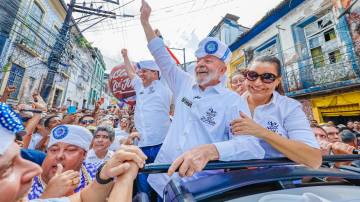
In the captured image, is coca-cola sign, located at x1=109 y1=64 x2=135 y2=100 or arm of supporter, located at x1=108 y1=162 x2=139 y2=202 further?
coca-cola sign, located at x1=109 y1=64 x2=135 y2=100

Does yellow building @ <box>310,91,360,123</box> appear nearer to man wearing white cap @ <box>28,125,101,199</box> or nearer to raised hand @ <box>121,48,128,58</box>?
raised hand @ <box>121,48,128,58</box>

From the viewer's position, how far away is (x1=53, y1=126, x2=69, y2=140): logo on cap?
7.18ft

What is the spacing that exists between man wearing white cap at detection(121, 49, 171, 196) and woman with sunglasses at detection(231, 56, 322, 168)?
1.31 m

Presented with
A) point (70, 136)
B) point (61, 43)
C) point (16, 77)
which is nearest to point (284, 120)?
point (70, 136)

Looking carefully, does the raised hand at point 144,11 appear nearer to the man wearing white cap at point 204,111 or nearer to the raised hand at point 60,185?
the man wearing white cap at point 204,111

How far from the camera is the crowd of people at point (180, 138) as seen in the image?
0.99m

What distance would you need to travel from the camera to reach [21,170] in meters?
0.87

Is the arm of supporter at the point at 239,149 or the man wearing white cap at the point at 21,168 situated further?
the arm of supporter at the point at 239,149

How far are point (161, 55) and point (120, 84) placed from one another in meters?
4.51

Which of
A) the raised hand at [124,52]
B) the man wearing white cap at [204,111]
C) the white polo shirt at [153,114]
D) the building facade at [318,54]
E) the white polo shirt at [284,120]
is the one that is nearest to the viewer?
the man wearing white cap at [204,111]

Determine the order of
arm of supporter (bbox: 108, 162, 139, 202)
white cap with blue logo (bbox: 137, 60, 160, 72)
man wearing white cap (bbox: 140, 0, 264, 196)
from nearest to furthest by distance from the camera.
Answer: arm of supporter (bbox: 108, 162, 139, 202) → man wearing white cap (bbox: 140, 0, 264, 196) → white cap with blue logo (bbox: 137, 60, 160, 72)

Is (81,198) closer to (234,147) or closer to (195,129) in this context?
(195,129)

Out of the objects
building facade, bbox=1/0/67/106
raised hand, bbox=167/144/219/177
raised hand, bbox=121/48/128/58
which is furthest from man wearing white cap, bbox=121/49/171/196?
building facade, bbox=1/0/67/106

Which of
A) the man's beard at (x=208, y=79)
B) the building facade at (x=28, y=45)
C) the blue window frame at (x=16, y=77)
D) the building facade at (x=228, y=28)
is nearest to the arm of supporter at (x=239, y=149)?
the man's beard at (x=208, y=79)
